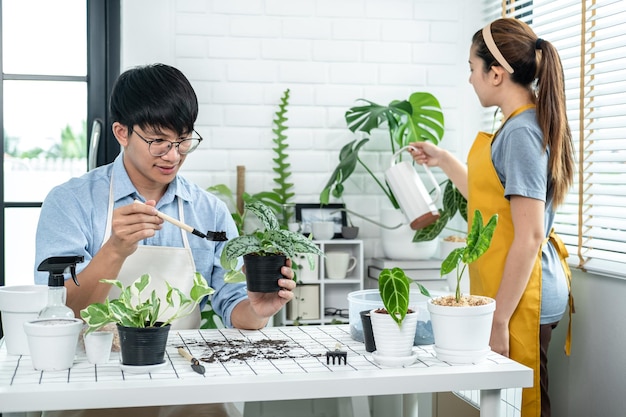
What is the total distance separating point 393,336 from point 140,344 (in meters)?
0.55

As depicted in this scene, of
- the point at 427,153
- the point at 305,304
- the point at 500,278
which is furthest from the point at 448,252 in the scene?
the point at 500,278

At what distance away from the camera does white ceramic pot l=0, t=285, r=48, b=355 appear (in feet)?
5.63

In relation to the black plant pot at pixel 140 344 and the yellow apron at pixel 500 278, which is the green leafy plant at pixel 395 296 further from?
the yellow apron at pixel 500 278

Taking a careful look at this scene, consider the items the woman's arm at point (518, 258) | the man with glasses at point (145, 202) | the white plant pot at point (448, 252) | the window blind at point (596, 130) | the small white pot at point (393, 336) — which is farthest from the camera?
the white plant pot at point (448, 252)

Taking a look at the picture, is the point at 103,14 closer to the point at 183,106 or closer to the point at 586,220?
the point at 183,106

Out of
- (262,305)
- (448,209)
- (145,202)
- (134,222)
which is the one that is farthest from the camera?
(448,209)

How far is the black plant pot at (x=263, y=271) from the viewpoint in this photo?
6.03 feet

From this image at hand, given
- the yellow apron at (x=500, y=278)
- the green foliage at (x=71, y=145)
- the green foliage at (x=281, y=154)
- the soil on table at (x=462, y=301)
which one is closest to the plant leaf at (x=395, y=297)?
the soil on table at (x=462, y=301)

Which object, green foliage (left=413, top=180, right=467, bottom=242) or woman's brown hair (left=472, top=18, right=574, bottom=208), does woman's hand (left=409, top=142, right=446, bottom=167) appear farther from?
woman's brown hair (left=472, top=18, right=574, bottom=208)

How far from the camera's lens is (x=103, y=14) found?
3.80 meters

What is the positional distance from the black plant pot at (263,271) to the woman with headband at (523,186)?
3.00 feet

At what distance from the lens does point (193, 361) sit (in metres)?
1.63

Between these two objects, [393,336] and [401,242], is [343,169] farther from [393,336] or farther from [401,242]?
[393,336]

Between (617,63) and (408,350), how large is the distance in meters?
1.69
